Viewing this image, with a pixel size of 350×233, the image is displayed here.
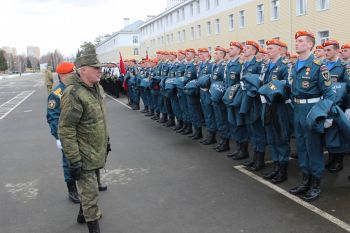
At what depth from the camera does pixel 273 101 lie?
5.53 metres

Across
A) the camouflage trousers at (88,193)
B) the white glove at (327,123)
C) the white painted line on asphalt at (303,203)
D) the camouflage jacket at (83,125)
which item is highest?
the camouflage jacket at (83,125)

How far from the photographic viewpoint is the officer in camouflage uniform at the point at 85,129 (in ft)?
12.4

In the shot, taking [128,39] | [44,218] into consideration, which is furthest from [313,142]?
[128,39]

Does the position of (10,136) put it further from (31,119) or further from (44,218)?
(44,218)

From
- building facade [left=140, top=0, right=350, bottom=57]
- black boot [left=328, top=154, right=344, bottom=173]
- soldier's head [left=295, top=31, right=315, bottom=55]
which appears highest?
building facade [left=140, top=0, right=350, bottom=57]

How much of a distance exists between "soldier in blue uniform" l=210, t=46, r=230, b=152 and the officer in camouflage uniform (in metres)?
4.20

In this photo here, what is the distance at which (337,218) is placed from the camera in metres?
4.39

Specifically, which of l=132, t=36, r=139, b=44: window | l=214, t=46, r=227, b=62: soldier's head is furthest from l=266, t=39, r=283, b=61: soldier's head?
l=132, t=36, r=139, b=44: window

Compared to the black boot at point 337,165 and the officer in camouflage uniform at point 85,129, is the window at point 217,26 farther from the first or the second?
the officer in camouflage uniform at point 85,129

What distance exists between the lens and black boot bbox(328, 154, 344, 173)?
6.21 meters

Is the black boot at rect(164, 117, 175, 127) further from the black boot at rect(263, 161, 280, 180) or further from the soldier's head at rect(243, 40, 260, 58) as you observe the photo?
the black boot at rect(263, 161, 280, 180)

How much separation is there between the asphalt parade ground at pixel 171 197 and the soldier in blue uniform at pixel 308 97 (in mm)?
362

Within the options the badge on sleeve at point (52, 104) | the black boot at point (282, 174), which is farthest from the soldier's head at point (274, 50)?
the badge on sleeve at point (52, 104)

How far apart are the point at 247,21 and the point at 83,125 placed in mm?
31871
